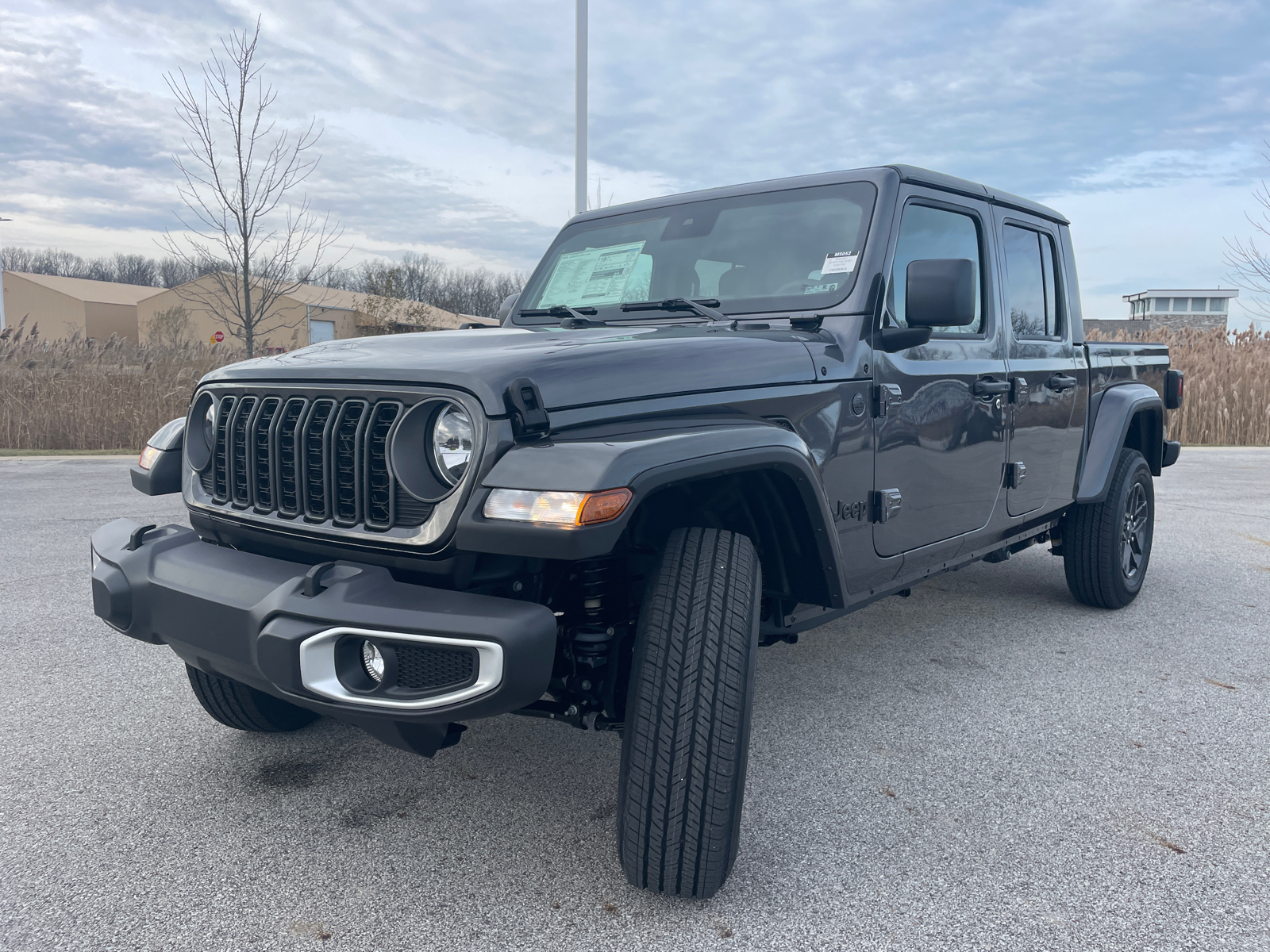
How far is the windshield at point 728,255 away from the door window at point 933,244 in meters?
0.18

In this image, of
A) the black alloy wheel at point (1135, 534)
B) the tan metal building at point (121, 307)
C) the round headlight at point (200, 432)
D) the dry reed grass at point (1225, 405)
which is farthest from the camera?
the tan metal building at point (121, 307)

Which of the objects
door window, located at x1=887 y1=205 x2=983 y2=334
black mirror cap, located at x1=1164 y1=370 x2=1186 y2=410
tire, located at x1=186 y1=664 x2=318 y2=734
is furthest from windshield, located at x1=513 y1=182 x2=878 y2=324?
black mirror cap, located at x1=1164 y1=370 x2=1186 y2=410

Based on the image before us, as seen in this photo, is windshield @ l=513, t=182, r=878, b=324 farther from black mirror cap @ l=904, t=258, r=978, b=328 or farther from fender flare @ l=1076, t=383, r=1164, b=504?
fender flare @ l=1076, t=383, r=1164, b=504

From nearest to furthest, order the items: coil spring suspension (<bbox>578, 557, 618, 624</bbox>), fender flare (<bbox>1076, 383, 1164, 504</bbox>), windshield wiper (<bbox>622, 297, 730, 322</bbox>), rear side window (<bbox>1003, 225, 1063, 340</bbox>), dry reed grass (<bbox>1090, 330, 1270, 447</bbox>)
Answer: coil spring suspension (<bbox>578, 557, 618, 624</bbox>), windshield wiper (<bbox>622, 297, 730, 322</bbox>), rear side window (<bbox>1003, 225, 1063, 340</bbox>), fender flare (<bbox>1076, 383, 1164, 504</bbox>), dry reed grass (<bbox>1090, 330, 1270, 447</bbox>)

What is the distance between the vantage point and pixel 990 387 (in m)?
3.50

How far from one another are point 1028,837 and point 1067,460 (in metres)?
2.27

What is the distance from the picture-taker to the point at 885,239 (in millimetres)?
3053

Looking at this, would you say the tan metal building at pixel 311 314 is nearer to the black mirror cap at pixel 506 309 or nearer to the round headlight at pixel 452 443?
the black mirror cap at pixel 506 309

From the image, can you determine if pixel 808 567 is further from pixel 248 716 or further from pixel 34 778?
pixel 34 778

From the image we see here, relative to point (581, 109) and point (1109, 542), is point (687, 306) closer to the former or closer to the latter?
point (1109, 542)

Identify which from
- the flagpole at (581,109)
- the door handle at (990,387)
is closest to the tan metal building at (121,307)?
the flagpole at (581,109)

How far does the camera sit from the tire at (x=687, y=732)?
6.74 feet

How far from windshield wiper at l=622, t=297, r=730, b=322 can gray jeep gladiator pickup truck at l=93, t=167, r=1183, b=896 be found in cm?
2

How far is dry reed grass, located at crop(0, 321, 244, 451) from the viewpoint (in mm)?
12062
